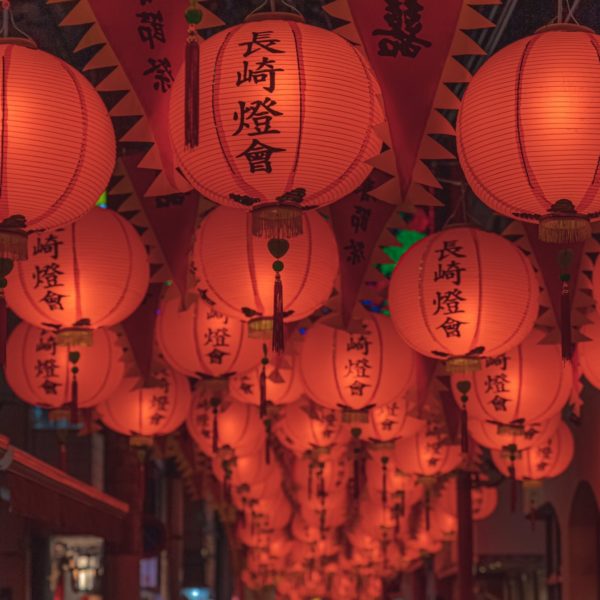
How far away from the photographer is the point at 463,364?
778 centimetres

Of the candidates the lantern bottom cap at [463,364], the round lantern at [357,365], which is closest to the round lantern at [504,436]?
the round lantern at [357,365]

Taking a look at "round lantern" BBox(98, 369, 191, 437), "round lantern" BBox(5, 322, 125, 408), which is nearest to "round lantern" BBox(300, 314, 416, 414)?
"round lantern" BBox(5, 322, 125, 408)

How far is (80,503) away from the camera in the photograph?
11570mm

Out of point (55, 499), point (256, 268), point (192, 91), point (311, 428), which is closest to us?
point (192, 91)

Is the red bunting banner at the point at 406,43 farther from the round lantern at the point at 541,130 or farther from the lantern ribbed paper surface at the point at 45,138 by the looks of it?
the lantern ribbed paper surface at the point at 45,138

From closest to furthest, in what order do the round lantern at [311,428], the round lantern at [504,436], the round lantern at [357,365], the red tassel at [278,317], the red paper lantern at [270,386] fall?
the red tassel at [278,317]
the round lantern at [357,365]
the round lantern at [504,436]
the red paper lantern at [270,386]
the round lantern at [311,428]

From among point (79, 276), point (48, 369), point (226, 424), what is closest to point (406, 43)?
point (79, 276)

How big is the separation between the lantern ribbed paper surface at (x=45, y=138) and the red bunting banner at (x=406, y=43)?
131 centimetres

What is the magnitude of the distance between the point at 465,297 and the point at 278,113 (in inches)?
102

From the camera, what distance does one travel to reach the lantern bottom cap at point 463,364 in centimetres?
775

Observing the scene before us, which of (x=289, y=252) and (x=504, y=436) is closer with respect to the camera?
(x=289, y=252)

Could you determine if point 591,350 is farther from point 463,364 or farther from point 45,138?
point 45,138

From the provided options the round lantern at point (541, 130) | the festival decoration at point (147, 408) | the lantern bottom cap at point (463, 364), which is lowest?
the festival decoration at point (147, 408)

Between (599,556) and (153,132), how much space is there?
991cm
